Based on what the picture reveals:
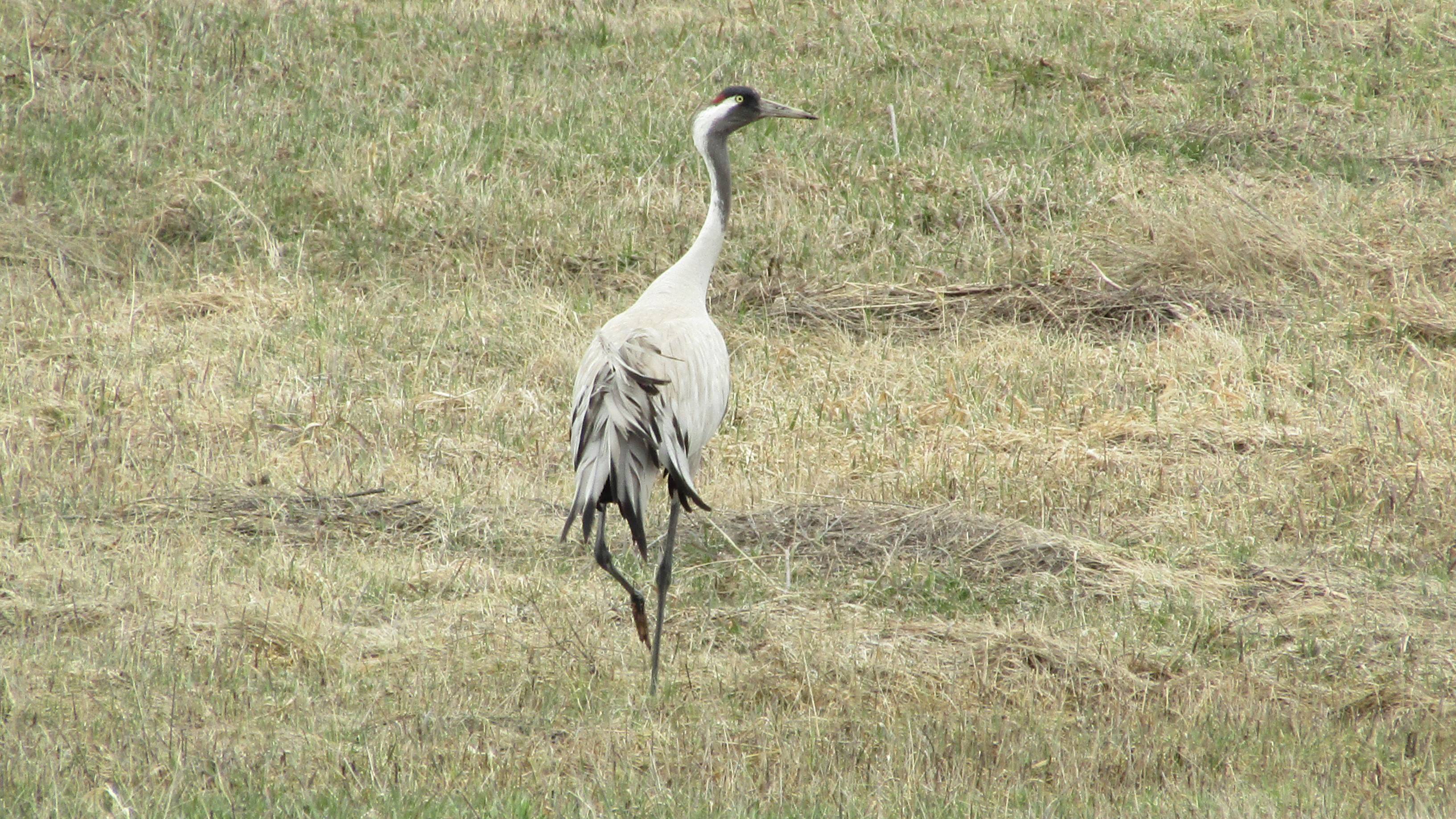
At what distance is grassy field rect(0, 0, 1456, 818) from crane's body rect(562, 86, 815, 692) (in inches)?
15.0

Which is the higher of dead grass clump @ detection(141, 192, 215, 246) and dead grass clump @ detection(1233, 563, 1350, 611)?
dead grass clump @ detection(1233, 563, 1350, 611)

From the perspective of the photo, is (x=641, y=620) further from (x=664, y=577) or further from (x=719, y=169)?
(x=719, y=169)

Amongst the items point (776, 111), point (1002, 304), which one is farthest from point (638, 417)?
point (1002, 304)

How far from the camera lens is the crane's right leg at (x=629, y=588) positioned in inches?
190

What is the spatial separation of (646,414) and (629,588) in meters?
0.54

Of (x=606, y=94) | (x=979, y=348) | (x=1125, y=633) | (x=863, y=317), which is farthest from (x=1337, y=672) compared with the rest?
(x=606, y=94)

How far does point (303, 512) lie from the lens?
5688 mm

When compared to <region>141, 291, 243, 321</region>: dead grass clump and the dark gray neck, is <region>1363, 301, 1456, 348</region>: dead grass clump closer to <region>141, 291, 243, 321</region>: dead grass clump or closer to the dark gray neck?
the dark gray neck

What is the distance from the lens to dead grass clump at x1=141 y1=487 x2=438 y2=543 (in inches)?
218

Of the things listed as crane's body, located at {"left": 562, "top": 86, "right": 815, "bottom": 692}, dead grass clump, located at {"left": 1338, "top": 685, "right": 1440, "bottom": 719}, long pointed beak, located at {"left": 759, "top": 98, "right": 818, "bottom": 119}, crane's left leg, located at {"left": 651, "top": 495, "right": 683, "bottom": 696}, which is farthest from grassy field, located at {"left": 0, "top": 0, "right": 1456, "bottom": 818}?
long pointed beak, located at {"left": 759, "top": 98, "right": 818, "bottom": 119}

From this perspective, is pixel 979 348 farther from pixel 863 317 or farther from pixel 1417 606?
pixel 1417 606

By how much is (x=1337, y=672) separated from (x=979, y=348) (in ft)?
11.5

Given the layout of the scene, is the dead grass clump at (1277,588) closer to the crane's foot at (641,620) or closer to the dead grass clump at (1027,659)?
the dead grass clump at (1027,659)

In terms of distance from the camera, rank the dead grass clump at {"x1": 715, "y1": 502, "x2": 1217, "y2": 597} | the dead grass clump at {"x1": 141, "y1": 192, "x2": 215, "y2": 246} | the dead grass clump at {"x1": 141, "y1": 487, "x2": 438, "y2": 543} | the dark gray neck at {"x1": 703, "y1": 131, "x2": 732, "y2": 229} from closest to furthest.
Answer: the dead grass clump at {"x1": 715, "y1": 502, "x2": 1217, "y2": 597} → the dead grass clump at {"x1": 141, "y1": 487, "x2": 438, "y2": 543} → the dark gray neck at {"x1": 703, "y1": 131, "x2": 732, "y2": 229} → the dead grass clump at {"x1": 141, "y1": 192, "x2": 215, "y2": 246}
